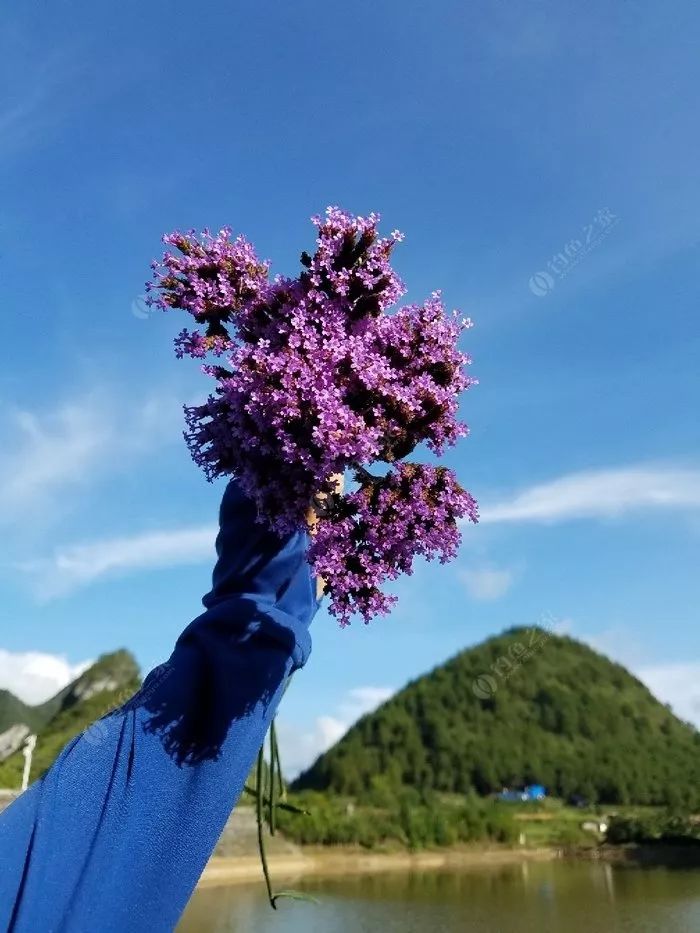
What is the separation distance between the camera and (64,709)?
4650 cm

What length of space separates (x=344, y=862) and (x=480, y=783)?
3382 centimetres

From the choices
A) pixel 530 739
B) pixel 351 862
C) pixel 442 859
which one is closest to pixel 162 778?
pixel 351 862

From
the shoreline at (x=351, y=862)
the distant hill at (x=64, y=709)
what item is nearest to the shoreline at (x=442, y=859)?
the shoreline at (x=351, y=862)

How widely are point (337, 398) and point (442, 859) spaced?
2046 inches

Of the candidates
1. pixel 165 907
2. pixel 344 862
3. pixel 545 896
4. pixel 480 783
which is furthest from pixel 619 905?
pixel 480 783

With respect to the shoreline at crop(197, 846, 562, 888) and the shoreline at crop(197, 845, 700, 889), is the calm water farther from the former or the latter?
the shoreline at crop(197, 845, 700, 889)

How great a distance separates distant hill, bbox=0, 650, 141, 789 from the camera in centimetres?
3341

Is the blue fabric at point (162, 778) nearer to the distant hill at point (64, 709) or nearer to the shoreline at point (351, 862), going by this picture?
the distant hill at point (64, 709)

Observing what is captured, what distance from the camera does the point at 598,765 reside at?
72312 millimetres

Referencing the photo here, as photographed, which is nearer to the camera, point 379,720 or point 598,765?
point 598,765

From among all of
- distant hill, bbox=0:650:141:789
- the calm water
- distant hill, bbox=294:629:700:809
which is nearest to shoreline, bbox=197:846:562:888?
the calm water

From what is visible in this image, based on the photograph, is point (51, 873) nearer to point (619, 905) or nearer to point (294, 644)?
point (294, 644)

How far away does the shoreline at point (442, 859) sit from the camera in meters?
39.0

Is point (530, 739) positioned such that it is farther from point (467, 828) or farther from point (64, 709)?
point (64, 709)
